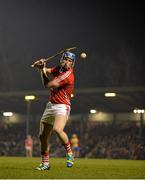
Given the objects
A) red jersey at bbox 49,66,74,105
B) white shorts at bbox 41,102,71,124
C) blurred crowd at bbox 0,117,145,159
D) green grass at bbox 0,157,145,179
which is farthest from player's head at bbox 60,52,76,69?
blurred crowd at bbox 0,117,145,159

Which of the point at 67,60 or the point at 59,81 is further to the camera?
the point at 67,60

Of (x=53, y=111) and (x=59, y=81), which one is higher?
(x=59, y=81)

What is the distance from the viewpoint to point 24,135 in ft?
185

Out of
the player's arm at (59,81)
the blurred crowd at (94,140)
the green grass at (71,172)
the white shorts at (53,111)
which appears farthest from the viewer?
the blurred crowd at (94,140)

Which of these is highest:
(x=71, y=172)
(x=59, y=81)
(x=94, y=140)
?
(x=59, y=81)

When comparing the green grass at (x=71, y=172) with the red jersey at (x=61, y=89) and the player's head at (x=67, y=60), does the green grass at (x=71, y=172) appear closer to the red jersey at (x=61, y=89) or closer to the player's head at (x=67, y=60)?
the red jersey at (x=61, y=89)

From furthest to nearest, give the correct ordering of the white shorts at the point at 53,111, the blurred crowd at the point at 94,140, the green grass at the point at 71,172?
the blurred crowd at the point at 94,140 < the white shorts at the point at 53,111 < the green grass at the point at 71,172

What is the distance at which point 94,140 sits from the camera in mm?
49906

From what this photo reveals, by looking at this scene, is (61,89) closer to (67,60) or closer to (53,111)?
(53,111)

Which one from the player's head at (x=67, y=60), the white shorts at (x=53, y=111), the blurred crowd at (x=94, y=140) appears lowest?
the blurred crowd at (x=94, y=140)

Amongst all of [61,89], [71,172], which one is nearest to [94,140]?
[61,89]

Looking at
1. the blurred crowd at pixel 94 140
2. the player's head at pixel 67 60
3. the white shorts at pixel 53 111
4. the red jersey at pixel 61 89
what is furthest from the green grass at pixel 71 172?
the blurred crowd at pixel 94 140

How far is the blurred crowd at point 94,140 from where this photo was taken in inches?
1791

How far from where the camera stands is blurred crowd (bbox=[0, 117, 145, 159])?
4550 cm
